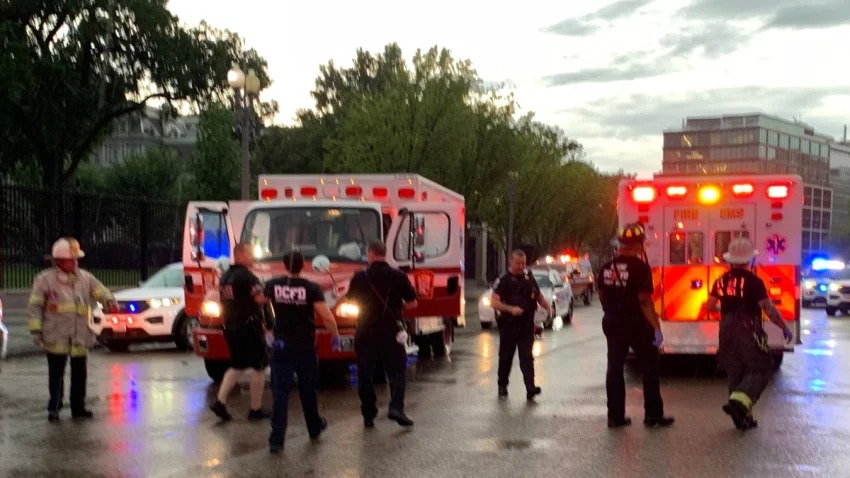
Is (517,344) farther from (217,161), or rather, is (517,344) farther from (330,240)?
(217,161)

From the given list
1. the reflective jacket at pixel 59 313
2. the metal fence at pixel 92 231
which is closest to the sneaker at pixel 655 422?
the reflective jacket at pixel 59 313

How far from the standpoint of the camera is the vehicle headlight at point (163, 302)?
58.7ft

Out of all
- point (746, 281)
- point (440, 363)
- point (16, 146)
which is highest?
point (16, 146)

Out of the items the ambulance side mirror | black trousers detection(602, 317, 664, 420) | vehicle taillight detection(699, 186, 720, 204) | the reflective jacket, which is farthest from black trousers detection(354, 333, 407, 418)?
vehicle taillight detection(699, 186, 720, 204)

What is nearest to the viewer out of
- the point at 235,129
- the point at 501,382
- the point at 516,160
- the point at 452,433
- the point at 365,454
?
the point at 365,454

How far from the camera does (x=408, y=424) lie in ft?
32.9

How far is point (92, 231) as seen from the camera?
2595 centimetres

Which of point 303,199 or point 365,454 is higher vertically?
point 303,199

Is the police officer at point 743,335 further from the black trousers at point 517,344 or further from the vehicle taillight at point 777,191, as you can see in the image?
the vehicle taillight at point 777,191

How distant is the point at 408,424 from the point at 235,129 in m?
43.0

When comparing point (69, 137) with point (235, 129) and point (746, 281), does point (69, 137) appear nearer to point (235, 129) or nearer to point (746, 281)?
point (235, 129)

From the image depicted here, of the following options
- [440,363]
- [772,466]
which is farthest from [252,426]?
[440,363]

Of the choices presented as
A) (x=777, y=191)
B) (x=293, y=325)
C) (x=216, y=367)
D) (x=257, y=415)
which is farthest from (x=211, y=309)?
(x=777, y=191)

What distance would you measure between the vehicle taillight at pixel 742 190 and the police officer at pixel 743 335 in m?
4.43
